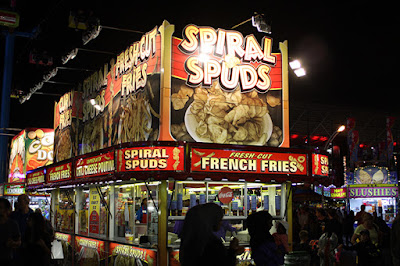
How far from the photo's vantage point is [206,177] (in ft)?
36.3

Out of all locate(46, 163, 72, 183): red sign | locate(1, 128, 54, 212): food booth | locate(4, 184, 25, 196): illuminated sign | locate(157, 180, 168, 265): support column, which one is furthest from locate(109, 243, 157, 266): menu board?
locate(4, 184, 25, 196): illuminated sign

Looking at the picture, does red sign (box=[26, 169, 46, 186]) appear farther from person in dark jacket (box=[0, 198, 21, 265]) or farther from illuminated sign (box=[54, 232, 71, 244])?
person in dark jacket (box=[0, 198, 21, 265])

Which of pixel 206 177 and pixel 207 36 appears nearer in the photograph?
pixel 206 177

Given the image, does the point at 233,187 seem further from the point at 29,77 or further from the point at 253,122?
the point at 29,77

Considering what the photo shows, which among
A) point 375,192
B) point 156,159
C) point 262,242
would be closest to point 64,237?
point 156,159

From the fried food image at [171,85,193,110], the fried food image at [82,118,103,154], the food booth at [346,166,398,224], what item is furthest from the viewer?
the food booth at [346,166,398,224]

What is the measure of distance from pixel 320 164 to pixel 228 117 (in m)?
2.68

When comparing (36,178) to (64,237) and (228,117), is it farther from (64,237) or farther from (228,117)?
(228,117)

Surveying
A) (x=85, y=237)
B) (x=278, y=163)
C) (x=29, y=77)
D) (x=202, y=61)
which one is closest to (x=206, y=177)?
(x=278, y=163)

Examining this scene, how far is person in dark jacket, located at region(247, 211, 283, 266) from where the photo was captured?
20.2 ft

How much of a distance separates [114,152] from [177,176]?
1649 millimetres

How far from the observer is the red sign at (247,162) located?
1108 centimetres

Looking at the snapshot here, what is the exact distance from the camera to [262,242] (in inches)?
245

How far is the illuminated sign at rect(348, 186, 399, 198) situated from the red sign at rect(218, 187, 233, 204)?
54.9ft
